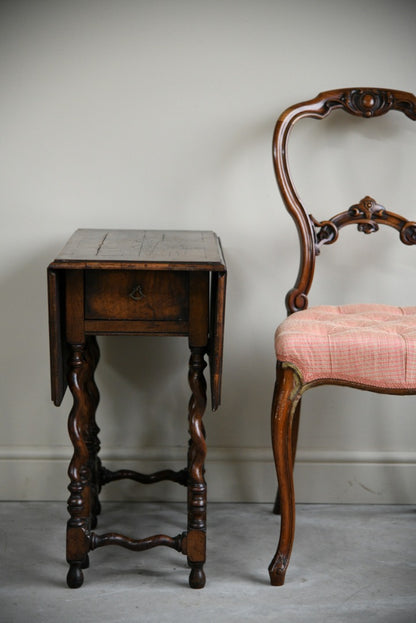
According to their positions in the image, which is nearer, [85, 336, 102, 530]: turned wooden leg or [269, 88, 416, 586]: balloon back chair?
[269, 88, 416, 586]: balloon back chair

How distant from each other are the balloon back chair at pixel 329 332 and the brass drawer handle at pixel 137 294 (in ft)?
1.12

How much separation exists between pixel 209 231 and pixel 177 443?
0.67 metres

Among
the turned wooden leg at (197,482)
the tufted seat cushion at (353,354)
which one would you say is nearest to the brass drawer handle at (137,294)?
the turned wooden leg at (197,482)

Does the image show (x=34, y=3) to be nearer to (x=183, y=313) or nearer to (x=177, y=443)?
(x=183, y=313)

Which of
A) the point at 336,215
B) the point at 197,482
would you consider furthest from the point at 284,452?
the point at 336,215

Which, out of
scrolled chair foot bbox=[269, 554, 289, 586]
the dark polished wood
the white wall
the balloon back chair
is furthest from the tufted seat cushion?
the white wall

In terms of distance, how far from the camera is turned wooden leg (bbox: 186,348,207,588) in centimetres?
177

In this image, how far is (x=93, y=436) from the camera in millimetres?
2076

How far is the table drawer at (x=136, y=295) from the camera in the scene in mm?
1682

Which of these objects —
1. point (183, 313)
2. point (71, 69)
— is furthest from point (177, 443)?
point (71, 69)

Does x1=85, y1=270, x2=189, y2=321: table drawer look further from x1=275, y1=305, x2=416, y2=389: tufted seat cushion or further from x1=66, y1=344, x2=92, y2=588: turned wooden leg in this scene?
x1=275, y1=305, x2=416, y2=389: tufted seat cushion

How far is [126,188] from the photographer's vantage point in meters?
2.18

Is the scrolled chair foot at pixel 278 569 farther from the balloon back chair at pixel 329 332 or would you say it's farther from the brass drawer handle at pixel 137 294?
the brass drawer handle at pixel 137 294

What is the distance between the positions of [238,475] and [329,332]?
0.76 meters
